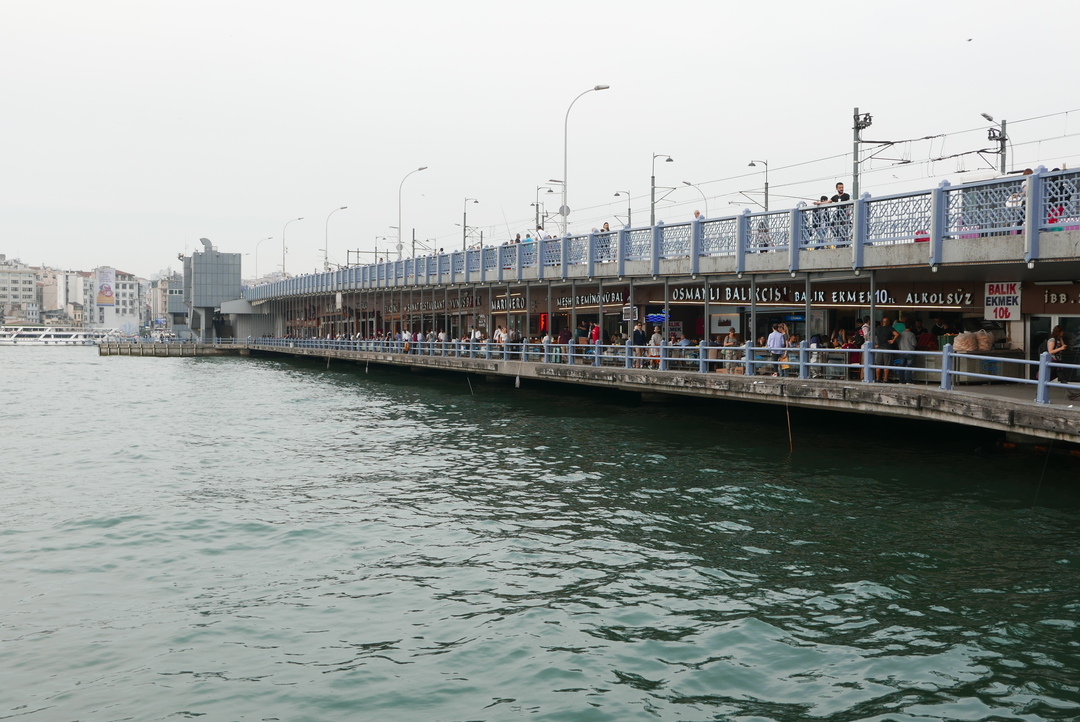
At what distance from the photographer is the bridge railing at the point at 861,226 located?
16250 mm

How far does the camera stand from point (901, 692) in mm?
8031

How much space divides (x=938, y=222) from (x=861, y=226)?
2090mm

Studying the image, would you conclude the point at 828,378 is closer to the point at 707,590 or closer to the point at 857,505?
the point at 857,505

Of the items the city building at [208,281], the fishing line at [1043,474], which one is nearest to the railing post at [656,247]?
the fishing line at [1043,474]

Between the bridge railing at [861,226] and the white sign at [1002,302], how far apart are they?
4.30 metres

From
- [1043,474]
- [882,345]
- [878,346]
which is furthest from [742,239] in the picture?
[1043,474]

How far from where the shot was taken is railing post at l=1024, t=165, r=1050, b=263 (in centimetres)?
1620

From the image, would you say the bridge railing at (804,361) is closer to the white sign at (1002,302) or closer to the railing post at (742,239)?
the white sign at (1002,302)

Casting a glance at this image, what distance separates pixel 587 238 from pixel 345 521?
1907 centimetres

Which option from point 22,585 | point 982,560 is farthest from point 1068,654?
point 22,585

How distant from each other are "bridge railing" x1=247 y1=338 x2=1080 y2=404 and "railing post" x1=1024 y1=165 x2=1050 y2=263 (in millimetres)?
2055

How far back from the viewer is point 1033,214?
16.3m

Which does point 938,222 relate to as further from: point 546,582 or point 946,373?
point 546,582

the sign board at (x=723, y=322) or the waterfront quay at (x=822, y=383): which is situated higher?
the sign board at (x=723, y=322)
